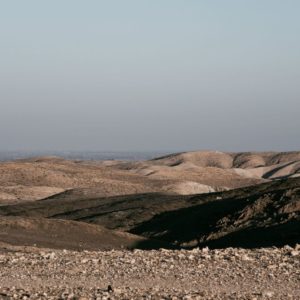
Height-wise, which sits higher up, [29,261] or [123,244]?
[29,261]

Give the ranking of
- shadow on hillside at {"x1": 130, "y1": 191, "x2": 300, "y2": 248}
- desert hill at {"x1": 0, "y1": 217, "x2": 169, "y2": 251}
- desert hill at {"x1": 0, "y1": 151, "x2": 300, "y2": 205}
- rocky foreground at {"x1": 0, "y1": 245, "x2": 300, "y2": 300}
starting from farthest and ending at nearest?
desert hill at {"x1": 0, "y1": 151, "x2": 300, "y2": 205} < shadow on hillside at {"x1": 130, "y1": 191, "x2": 300, "y2": 248} < desert hill at {"x1": 0, "y1": 217, "x2": 169, "y2": 251} < rocky foreground at {"x1": 0, "y1": 245, "x2": 300, "y2": 300}

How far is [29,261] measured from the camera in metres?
14.2

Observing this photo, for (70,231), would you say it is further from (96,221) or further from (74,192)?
(74,192)

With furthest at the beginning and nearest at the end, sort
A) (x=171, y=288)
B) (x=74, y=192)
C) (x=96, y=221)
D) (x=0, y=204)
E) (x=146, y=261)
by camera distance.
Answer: (x=74, y=192), (x=0, y=204), (x=96, y=221), (x=146, y=261), (x=171, y=288)

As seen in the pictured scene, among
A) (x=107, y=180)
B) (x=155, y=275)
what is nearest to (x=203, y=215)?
(x=155, y=275)

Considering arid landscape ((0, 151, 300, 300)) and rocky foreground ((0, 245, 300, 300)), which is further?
arid landscape ((0, 151, 300, 300))

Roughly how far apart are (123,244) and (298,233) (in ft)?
20.9

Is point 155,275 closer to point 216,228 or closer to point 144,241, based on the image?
point 144,241

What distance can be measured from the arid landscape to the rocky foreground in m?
0.02

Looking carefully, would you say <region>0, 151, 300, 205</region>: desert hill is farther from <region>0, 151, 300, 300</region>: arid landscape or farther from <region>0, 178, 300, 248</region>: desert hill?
<region>0, 178, 300, 248</region>: desert hill

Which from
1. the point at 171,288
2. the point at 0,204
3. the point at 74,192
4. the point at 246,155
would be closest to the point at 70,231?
the point at 171,288

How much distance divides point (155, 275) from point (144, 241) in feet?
53.2

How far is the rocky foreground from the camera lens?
11.0m

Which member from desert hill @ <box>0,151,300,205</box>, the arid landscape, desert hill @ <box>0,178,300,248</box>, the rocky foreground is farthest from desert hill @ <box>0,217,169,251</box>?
desert hill @ <box>0,151,300,205</box>
